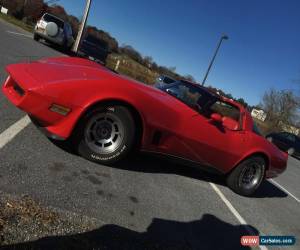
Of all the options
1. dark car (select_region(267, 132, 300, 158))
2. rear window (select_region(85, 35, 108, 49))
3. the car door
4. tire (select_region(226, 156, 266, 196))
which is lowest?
dark car (select_region(267, 132, 300, 158))

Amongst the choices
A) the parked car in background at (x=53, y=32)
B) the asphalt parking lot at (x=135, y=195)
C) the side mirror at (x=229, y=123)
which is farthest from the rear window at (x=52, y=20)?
the side mirror at (x=229, y=123)

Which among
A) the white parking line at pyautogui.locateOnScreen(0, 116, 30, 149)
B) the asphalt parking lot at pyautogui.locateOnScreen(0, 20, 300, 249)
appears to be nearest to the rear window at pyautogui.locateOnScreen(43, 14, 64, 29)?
the asphalt parking lot at pyautogui.locateOnScreen(0, 20, 300, 249)

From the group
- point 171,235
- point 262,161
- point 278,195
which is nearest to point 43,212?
point 171,235

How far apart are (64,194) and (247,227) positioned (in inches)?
98.3

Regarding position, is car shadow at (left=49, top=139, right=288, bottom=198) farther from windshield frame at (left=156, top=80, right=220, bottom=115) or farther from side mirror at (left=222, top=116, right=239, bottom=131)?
windshield frame at (left=156, top=80, right=220, bottom=115)

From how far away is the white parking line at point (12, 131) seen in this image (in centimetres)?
449

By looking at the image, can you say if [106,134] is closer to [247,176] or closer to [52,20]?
[247,176]

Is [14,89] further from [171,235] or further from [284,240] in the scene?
[284,240]

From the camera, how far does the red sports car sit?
430 cm

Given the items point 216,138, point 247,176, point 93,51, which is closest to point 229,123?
point 216,138

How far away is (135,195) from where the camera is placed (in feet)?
14.7

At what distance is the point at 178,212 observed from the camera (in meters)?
4.53

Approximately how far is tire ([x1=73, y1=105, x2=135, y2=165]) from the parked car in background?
14913 mm

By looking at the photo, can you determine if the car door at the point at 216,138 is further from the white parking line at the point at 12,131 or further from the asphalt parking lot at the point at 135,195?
the white parking line at the point at 12,131
